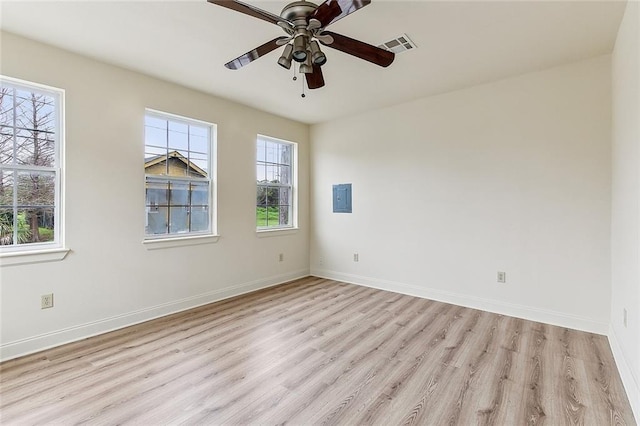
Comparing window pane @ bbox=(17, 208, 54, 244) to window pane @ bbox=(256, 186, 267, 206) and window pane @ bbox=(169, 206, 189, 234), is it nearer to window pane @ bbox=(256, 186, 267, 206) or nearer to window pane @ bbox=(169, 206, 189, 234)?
window pane @ bbox=(169, 206, 189, 234)

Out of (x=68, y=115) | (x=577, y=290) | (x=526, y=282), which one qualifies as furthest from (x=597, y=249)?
(x=68, y=115)

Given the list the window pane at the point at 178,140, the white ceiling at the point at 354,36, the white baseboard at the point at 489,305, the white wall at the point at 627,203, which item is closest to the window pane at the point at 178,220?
the window pane at the point at 178,140

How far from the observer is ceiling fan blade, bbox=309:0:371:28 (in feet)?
5.32

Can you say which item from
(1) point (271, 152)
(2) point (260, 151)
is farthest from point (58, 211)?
(1) point (271, 152)

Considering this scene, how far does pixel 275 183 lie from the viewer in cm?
488

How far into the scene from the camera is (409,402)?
196cm

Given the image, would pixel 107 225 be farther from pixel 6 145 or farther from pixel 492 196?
pixel 492 196

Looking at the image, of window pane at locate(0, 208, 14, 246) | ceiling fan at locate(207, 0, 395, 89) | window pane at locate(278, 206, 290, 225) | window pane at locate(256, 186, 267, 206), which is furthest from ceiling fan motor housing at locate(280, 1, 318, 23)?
window pane at locate(278, 206, 290, 225)

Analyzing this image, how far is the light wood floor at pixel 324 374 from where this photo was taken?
72.5 inches

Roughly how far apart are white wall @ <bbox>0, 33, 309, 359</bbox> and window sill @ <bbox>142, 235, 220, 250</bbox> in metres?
0.06

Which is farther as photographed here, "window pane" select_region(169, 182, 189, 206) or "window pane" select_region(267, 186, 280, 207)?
"window pane" select_region(267, 186, 280, 207)

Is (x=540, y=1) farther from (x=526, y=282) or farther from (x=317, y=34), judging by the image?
(x=526, y=282)

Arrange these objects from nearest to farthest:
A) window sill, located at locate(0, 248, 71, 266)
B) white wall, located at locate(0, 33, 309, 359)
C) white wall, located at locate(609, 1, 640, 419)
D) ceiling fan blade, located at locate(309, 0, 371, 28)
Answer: ceiling fan blade, located at locate(309, 0, 371, 28)
white wall, located at locate(609, 1, 640, 419)
window sill, located at locate(0, 248, 71, 266)
white wall, located at locate(0, 33, 309, 359)

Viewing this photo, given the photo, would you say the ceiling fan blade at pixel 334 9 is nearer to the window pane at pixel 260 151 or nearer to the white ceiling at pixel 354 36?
the white ceiling at pixel 354 36
